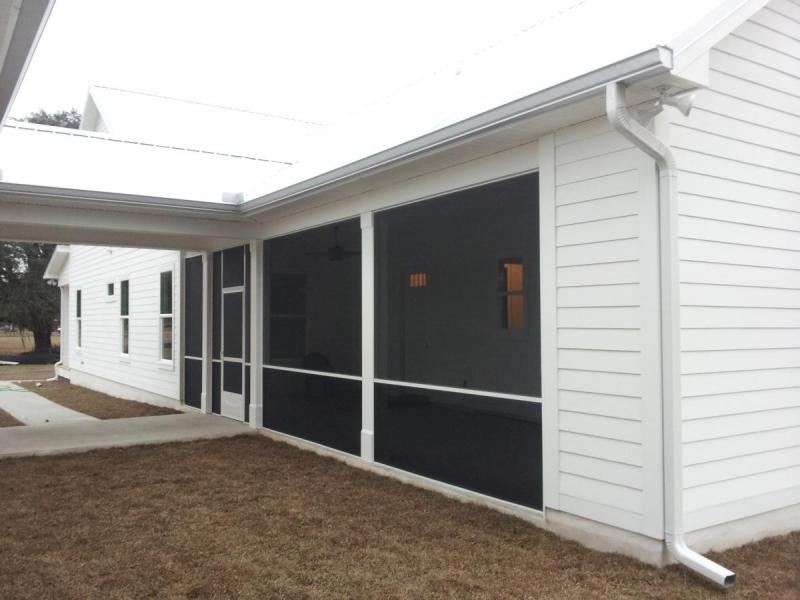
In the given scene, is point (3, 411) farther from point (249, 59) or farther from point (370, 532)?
point (249, 59)

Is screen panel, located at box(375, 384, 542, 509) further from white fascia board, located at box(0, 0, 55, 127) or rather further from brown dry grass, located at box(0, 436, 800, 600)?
white fascia board, located at box(0, 0, 55, 127)

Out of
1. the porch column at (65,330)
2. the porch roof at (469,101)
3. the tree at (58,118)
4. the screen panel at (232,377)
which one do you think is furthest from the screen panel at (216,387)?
the tree at (58,118)

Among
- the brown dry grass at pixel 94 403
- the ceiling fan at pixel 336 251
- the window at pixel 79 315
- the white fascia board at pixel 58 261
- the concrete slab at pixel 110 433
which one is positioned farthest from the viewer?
the white fascia board at pixel 58 261

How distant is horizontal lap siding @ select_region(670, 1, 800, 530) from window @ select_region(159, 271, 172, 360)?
30.9 feet

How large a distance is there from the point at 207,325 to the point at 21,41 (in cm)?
735

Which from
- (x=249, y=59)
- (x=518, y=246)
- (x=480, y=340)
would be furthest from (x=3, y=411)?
(x=249, y=59)

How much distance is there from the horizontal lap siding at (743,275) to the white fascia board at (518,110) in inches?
27.9

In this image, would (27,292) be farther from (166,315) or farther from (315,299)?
(315,299)

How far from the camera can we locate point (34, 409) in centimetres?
1154

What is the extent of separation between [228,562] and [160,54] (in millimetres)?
33484

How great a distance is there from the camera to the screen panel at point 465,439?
4742 millimetres

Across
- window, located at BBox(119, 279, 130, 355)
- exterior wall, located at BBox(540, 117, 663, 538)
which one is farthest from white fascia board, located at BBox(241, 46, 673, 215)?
window, located at BBox(119, 279, 130, 355)

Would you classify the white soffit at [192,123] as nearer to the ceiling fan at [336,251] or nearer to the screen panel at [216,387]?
the screen panel at [216,387]

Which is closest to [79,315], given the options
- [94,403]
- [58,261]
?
[58,261]
